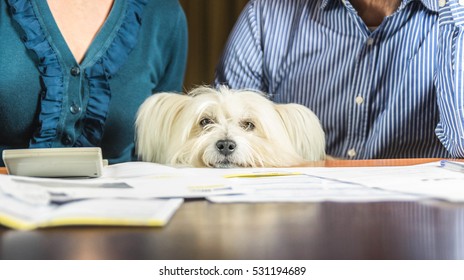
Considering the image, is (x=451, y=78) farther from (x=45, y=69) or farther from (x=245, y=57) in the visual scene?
(x=45, y=69)

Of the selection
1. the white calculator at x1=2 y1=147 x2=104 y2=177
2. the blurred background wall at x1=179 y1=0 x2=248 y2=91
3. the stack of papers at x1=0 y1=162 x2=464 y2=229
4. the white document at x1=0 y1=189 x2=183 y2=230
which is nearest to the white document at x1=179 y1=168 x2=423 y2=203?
the stack of papers at x1=0 y1=162 x2=464 y2=229

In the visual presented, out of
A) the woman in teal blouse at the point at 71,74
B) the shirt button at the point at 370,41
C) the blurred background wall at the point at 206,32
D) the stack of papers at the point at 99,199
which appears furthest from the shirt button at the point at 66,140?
the blurred background wall at the point at 206,32

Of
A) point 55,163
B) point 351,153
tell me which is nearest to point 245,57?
point 351,153

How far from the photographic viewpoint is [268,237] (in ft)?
1.80

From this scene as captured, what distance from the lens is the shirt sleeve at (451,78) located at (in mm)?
1448

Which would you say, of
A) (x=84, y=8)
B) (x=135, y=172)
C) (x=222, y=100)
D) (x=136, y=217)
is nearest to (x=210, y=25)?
(x=84, y=8)

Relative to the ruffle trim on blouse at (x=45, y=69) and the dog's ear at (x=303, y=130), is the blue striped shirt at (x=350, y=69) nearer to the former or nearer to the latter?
the dog's ear at (x=303, y=130)

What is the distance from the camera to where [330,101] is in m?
1.79

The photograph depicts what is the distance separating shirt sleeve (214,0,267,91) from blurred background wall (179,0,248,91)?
1.93 m

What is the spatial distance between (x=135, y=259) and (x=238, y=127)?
1054 millimetres

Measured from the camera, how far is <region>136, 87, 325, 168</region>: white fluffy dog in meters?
1.45

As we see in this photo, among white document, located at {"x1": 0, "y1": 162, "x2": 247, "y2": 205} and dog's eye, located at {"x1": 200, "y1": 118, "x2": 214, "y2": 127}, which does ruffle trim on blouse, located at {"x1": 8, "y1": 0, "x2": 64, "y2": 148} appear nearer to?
dog's eye, located at {"x1": 200, "y1": 118, "x2": 214, "y2": 127}

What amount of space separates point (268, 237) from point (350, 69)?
127cm

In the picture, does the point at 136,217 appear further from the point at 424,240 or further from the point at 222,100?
the point at 222,100
